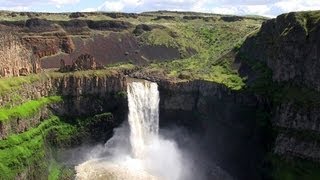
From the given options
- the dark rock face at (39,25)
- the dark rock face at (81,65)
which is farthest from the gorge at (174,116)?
the dark rock face at (39,25)

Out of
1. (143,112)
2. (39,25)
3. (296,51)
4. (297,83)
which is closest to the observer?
(297,83)

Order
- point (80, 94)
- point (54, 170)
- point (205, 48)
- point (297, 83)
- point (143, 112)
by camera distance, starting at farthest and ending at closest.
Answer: point (205, 48) < point (143, 112) < point (80, 94) < point (54, 170) < point (297, 83)

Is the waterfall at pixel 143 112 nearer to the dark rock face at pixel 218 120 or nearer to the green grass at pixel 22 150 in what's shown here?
A: the dark rock face at pixel 218 120

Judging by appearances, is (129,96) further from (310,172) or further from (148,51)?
(148,51)

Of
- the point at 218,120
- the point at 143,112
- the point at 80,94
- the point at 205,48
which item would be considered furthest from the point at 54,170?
the point at 205,48

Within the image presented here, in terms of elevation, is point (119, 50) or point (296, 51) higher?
point (296, 51)

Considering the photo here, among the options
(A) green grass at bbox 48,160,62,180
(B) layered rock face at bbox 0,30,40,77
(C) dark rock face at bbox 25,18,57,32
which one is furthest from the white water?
(C) dark rock face at bbox 25,18,57,32

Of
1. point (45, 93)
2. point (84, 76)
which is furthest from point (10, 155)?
point (84, 76)

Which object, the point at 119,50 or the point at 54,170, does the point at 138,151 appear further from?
the point at 119,50
